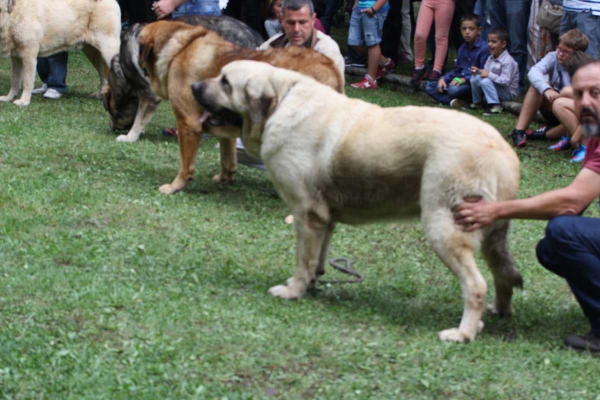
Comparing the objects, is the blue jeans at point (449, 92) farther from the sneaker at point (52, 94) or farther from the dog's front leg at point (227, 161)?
the sneaker at point (52, 94)

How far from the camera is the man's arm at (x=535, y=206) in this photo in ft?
14.9

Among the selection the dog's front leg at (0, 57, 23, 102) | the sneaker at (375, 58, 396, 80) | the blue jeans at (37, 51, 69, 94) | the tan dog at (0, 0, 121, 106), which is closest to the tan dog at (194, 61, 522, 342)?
the tan dog at (0, 0, 121, 106)

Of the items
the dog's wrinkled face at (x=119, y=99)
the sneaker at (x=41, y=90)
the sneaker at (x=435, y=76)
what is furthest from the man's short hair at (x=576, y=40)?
the sneaker at (x=41, y=90)

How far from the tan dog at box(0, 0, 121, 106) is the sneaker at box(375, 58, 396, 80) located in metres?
4.44

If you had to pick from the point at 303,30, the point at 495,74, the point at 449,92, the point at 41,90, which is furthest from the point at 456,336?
the point at 41,90

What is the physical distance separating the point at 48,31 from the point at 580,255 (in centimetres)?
862

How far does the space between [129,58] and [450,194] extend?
17.8ft

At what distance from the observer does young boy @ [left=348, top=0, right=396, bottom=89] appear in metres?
13.2

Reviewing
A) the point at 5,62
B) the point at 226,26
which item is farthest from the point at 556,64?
the point at 5,62

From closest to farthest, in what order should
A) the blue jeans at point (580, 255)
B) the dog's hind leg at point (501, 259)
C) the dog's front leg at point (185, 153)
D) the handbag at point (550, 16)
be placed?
1. the blue jeans at point (580, 255)
2. the dog's hind leg at point (501, 259)
3. the dog's front leg at point (185, 153)
4. the handbag at point (550, 16)

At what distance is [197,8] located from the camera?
9992mm

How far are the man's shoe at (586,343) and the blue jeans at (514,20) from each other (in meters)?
8.00

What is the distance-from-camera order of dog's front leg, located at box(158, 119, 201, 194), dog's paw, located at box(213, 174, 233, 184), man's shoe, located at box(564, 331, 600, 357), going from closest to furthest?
man's shoe, located at box(564, 331, 600, 357) → dog's front leg, located at box(158, 119, 201, 194) → dog's paw, located at box(213, 174, 233, 184)

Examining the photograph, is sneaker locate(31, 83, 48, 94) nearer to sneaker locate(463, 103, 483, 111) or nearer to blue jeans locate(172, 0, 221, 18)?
blue jeans locate(172, 0, 221, 18)
